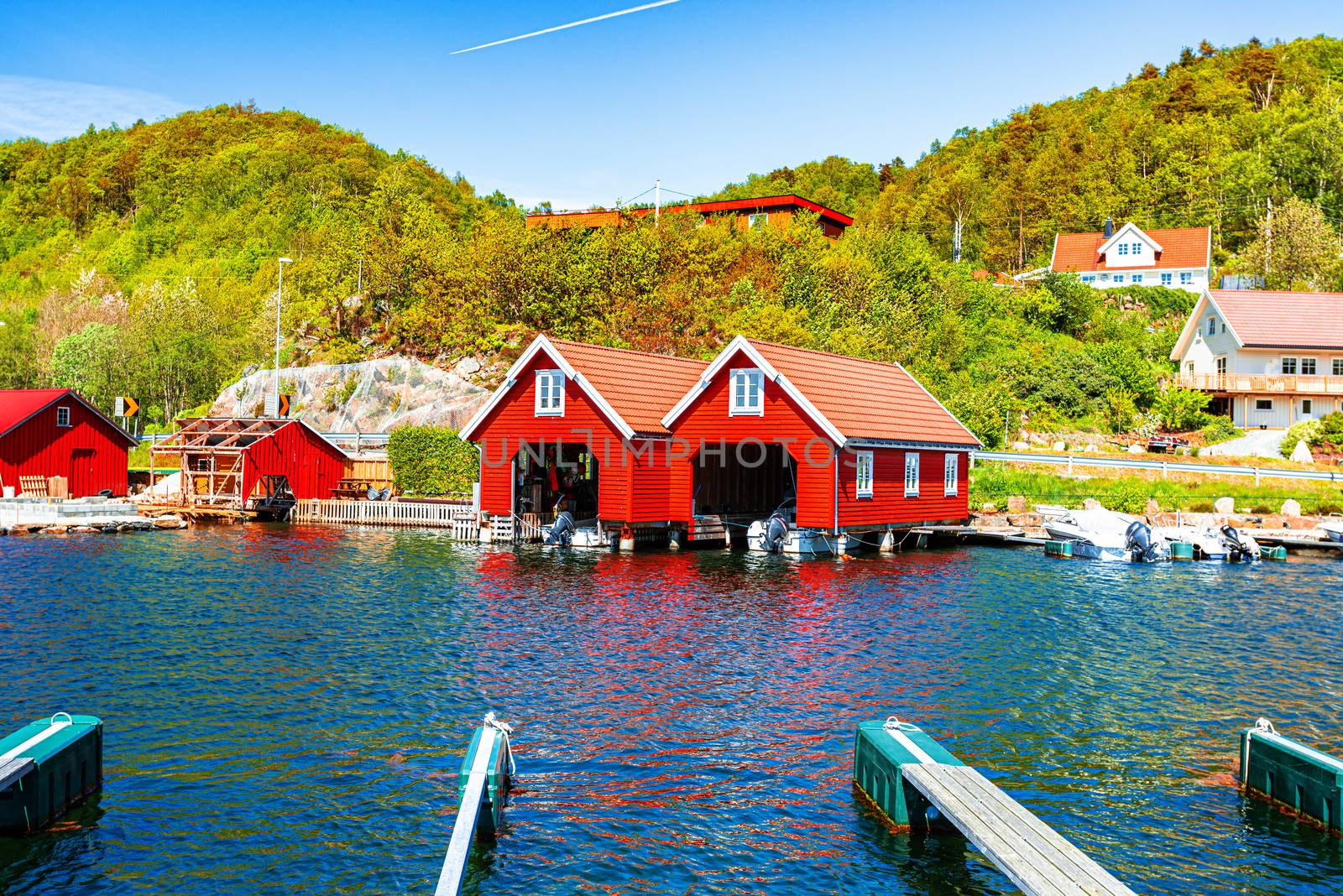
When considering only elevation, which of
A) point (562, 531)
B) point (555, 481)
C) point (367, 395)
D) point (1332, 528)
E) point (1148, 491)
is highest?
point (367, 395)

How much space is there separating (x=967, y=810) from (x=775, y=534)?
1289 inches

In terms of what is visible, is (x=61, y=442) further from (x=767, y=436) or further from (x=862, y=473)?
(x=862, y=473)

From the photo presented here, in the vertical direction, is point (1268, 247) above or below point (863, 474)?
above

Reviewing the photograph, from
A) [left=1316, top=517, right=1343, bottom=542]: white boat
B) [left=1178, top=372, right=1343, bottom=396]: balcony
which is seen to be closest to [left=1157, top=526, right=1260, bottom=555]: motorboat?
[left=1316, top=517, right=1343, bottom=542]: white boat

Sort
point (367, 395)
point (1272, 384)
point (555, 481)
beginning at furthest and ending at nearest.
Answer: point (367, 395) < point (1272, 384) < point (555, 481)

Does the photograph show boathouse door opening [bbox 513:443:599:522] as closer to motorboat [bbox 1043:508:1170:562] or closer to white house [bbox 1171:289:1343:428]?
motorboat [bbox 1043:508:1170:562]

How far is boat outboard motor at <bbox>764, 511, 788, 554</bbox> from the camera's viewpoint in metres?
45.5

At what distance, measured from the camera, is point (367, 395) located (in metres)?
77.1

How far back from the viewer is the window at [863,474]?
146 feet

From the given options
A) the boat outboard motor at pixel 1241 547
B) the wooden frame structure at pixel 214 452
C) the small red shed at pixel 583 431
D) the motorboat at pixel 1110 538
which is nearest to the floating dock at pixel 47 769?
the small red shed at pixel 583 431

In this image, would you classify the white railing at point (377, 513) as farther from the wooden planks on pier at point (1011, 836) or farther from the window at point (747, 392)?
the wooden planks on pier at point (1011, 836)

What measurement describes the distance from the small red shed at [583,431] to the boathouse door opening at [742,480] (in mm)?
2950

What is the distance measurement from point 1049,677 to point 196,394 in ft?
297

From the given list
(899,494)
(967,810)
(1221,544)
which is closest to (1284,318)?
(1221,544)
